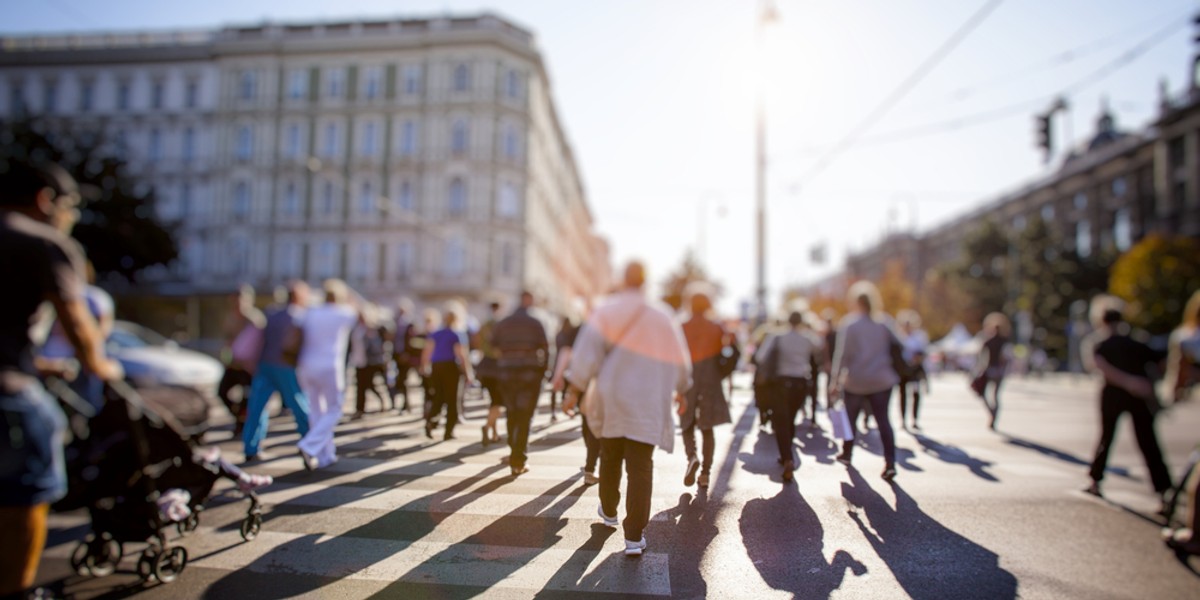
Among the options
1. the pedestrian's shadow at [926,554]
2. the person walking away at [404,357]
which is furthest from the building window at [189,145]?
the pedestrian's shadow at [926,554]

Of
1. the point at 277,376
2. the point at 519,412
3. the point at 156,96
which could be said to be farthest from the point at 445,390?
the point at 156,96

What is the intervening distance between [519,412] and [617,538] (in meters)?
1.70

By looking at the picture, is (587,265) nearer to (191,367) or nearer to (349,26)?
(349,26)

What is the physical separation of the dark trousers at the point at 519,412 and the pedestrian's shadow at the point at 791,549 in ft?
5.37

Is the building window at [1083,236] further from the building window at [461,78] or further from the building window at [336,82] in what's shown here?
the building window at [336,82]

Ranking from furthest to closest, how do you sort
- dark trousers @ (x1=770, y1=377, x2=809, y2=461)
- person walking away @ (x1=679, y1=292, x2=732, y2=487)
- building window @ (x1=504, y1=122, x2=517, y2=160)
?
building window @ (x1=504, y1=122, x2=517, y2=160), dark trousers @ (x1=770, y1=377, x2=809, y2=461), person walking away @ (x1=679, y1=292, x2=732, y2=487)

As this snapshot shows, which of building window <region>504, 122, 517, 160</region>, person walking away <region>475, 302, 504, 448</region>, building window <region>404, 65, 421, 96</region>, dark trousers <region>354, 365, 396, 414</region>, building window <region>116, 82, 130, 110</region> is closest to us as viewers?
person walking away <region>475, 302, 504, 448</region>

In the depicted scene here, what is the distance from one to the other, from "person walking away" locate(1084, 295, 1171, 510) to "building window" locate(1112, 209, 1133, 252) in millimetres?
63246

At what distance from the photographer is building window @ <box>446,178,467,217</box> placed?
45.5 metres

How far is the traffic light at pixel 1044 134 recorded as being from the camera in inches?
571

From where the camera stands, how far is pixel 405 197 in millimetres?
45906

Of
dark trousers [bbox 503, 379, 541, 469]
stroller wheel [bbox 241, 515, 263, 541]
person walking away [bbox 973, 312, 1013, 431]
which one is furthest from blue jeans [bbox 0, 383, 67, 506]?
person walking away [bbox 973, 312, 1013, 431]

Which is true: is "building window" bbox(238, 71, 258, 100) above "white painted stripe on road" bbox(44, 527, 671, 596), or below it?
above

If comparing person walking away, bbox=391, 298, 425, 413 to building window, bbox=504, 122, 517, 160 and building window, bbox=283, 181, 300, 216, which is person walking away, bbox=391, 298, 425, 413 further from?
building window, bbox=283, 181, 300, 216
